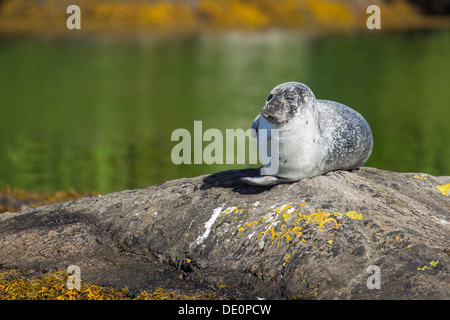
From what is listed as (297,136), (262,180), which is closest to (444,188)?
(297,136)

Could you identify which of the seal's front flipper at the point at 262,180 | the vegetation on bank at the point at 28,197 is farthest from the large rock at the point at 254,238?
the vegetation on bank at the point at 28,197

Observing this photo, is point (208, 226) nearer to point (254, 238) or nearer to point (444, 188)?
point (254, 238)

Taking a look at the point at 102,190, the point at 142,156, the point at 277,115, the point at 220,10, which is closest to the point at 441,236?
the point at 277,115

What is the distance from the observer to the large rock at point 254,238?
22.1 ft

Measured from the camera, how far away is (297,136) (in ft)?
25.4

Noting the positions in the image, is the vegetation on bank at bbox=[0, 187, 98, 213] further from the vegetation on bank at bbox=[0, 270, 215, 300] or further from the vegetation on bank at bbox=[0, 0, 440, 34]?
the vegetation on bank at bbox=[0, 0, 440, 34]

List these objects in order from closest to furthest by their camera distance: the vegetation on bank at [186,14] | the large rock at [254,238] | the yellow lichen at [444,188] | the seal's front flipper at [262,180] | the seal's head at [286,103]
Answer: the large rock at [254,238] < the seal's head at [286,103] < the seal's front flipper at [262,180] < the yellow lichen at [444,188] < the vegetation on bank at [186,14]

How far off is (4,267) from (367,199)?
15.4 feet

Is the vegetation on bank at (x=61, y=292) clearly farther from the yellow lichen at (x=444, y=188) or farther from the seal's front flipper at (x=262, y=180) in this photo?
the yellow lichen at (x=444, y=188)

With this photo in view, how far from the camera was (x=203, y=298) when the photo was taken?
6.81 meters

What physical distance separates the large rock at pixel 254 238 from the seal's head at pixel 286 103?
90 cm

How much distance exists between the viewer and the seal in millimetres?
7703

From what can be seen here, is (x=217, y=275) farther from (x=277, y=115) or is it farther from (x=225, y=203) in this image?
(x=277, y=115)

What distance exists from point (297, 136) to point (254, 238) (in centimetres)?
141
